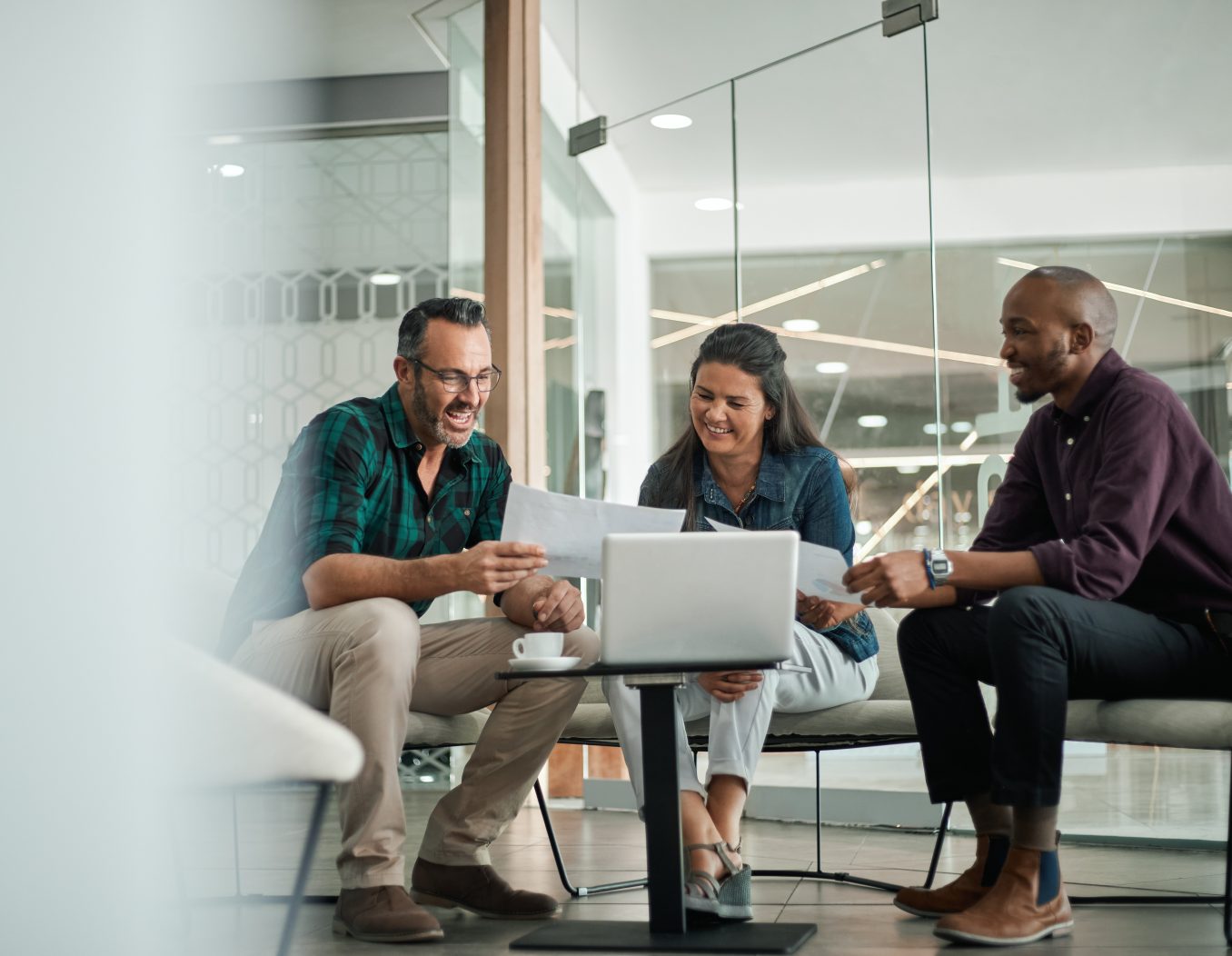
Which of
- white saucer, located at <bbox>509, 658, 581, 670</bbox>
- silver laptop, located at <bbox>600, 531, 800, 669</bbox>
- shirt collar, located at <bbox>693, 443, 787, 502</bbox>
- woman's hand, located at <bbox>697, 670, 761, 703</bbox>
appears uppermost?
shirt collar, located at <bbox>693, 443, 787, 502</bbox>

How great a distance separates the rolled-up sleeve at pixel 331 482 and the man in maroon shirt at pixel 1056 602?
887mm

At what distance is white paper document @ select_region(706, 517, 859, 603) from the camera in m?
1.93

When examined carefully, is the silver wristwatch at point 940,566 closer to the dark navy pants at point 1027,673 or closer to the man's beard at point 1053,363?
the dark navy pants at point 1027,673

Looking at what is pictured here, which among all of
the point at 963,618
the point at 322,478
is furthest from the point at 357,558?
the point at 963,618

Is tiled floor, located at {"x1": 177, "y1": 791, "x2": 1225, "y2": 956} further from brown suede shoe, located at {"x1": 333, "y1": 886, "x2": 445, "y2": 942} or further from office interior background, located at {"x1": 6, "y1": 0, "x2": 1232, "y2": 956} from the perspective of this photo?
office interior background, located at {"x1": 6, "y1": 0, "x2": 1232, "y2": 956}

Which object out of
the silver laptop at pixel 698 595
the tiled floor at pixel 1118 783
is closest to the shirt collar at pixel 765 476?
the silver laptop at pixel 698 595

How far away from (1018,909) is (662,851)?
537mm

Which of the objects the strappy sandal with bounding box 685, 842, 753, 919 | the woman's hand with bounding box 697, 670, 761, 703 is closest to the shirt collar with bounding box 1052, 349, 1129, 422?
the woman's hand with bounding box 697, 670, 761, 703

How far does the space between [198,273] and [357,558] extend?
3.91ft

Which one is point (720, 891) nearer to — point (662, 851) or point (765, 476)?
point (662, 851)

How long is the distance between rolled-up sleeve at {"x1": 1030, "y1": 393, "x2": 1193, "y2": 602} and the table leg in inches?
25.9

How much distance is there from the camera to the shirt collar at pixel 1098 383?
222 centimetres

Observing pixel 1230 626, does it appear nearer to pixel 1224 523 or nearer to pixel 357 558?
pixel 1224 523

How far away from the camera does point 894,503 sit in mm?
3686
